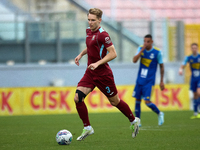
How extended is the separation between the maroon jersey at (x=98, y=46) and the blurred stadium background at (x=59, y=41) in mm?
11761

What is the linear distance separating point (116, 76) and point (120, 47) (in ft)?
4.87

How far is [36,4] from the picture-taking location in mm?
18656

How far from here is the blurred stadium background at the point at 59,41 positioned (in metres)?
18.0

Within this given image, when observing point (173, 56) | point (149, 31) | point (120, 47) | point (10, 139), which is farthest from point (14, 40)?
point (10, 139)

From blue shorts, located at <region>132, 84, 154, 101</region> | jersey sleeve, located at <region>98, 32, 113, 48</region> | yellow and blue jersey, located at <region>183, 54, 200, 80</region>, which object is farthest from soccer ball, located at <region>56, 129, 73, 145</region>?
yellow and blue jersey, located at <region>183, 54, 200, 80</region>

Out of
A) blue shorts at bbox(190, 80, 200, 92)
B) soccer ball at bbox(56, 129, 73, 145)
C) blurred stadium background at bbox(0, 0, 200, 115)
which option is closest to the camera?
soccer ball at bbox(56, 129, 73, 145)

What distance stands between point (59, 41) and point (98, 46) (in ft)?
39.6

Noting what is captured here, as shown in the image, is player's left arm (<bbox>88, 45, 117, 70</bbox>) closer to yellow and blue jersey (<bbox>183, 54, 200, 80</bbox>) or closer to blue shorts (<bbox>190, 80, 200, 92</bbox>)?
yellow and blue jersey (<bbox>183, 54, 200, 80</bbox>)

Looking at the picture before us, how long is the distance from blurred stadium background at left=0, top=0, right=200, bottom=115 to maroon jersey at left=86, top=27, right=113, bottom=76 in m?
11.8

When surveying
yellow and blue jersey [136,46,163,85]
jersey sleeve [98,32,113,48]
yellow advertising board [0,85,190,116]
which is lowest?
yellow advertising board [0,85,190,116]

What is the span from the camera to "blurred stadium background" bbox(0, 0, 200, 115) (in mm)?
17953

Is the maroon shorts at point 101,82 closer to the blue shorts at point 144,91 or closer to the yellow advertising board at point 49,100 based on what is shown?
the blue shorts at point 144,91

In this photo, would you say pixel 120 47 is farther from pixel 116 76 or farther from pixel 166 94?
pixel 166 94

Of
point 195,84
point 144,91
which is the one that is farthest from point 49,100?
point 144,91
